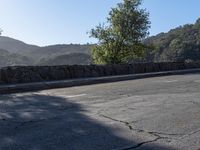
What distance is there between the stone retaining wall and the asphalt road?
23.9ft

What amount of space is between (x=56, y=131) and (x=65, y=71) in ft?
46.0

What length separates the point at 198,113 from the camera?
838cm

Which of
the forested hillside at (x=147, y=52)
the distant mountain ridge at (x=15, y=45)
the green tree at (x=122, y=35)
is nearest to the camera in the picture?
the green tree at (x=122, y=35)

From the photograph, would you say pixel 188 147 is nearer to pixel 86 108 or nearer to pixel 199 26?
pixel 86 108

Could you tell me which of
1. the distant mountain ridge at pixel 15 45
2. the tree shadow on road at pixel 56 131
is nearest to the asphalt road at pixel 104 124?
the tree shadow on road at pixel 56 131

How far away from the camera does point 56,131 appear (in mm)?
7059

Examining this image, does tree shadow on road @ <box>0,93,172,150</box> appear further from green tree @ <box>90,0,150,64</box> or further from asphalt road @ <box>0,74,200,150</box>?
green tree @ <box>90,0,150,64</box>

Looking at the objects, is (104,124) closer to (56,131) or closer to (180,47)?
(56,131)

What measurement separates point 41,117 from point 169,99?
333 centimetres

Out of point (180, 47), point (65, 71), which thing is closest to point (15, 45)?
point (180, 47)

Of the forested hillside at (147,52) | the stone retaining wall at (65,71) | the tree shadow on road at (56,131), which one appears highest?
the forested hillside at (147,52)

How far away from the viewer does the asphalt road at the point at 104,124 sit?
6.25 metres

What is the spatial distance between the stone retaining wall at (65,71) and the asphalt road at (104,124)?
23.9ft

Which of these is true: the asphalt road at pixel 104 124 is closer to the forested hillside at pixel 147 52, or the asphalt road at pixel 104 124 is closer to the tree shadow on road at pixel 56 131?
the tree shadow on road at pixel 56 131
